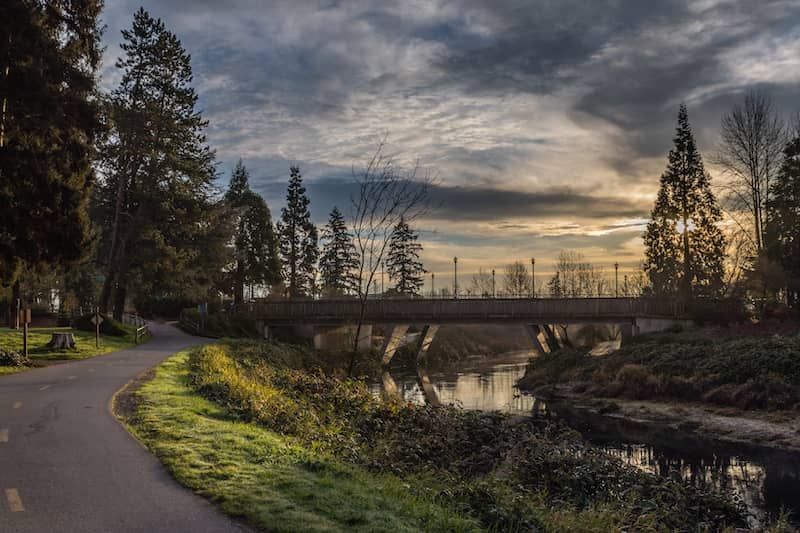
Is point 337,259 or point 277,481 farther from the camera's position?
point 337,259

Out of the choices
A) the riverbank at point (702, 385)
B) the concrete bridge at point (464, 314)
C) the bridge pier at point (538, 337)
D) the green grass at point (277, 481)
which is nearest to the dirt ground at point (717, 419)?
the riverbank at point (702, 385)

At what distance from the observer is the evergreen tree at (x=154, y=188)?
4366cm

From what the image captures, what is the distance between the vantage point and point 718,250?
2115 inches

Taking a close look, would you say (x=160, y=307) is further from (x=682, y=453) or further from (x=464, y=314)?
(x=682, y=453)

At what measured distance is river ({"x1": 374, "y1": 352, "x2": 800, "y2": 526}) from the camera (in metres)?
15.5

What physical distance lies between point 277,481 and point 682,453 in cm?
1591

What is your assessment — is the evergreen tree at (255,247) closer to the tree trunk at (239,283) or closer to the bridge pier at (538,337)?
the tree trunk at (239,283)

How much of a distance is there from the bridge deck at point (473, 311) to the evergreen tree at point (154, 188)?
334 inches

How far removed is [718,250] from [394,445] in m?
47.5

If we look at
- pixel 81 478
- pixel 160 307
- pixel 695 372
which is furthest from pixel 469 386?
pixel 160 307

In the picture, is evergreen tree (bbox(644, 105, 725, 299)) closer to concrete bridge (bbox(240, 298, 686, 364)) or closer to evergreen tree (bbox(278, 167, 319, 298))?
concrete bridge (bbox(240, 298, 686, 364))

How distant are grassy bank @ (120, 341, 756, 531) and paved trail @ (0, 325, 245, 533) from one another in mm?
454

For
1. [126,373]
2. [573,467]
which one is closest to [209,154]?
[126,373]

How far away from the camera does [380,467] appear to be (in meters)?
11.7
